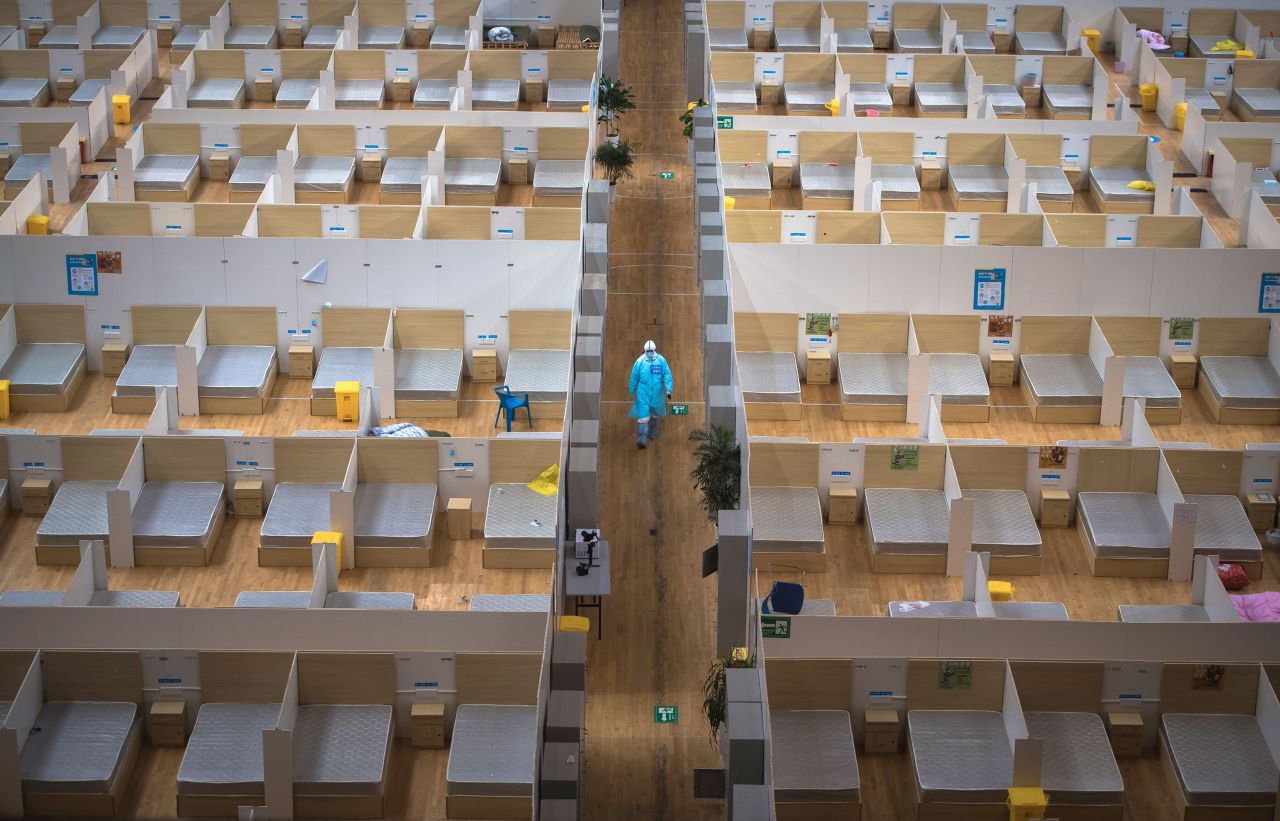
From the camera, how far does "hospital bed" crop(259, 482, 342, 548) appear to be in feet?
43.6

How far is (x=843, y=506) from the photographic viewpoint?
45.5 feet

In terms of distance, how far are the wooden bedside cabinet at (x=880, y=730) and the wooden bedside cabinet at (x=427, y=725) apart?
2.65 metres

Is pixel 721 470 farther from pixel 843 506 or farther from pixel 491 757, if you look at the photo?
pixel 491 757

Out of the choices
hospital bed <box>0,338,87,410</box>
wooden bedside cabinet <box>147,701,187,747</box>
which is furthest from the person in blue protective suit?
wooden bedside cabinet <box>147,701,187,747</box>

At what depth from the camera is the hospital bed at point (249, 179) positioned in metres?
18.5

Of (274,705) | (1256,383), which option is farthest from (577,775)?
(1256,383)

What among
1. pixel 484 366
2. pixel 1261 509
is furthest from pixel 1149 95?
pixel 484 366

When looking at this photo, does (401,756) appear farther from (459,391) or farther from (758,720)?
(459,391)

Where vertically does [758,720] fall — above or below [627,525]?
above

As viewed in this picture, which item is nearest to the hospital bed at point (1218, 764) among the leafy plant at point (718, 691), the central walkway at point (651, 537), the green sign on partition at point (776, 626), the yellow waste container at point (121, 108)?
the green sign on partition at point (776, 626)

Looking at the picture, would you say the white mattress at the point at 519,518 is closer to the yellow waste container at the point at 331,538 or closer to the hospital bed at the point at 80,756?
the yellow waste container at the point at 331,538

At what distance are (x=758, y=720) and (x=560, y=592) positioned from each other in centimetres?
265

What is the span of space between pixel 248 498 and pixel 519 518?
7.01ft

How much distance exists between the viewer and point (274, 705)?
11.1 meters
